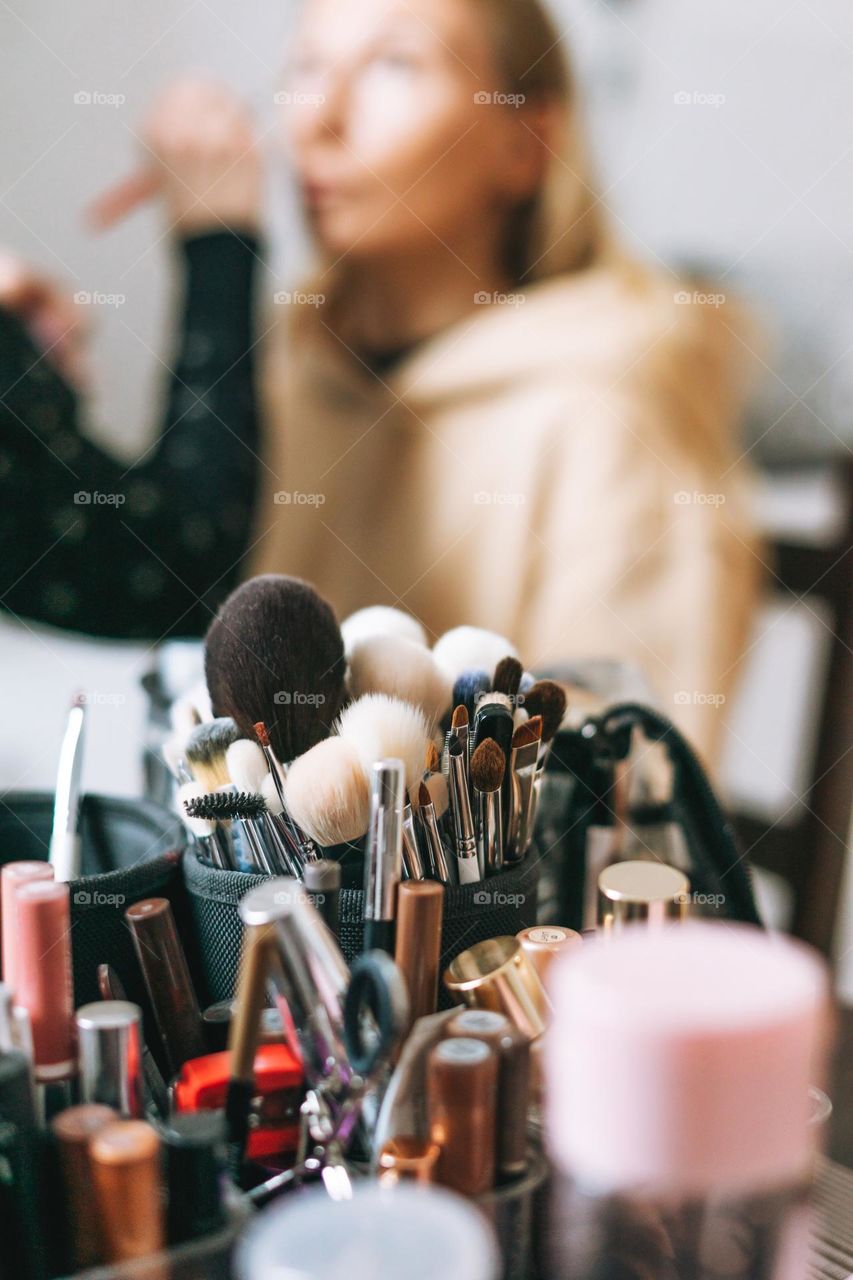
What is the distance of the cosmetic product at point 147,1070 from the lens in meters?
0.28

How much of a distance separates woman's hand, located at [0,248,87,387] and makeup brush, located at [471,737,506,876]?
25.0 inches

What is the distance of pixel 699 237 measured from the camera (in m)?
0.97

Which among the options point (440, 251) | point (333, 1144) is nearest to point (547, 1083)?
point (333, 1144)

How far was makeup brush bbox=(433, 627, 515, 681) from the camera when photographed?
0.35m

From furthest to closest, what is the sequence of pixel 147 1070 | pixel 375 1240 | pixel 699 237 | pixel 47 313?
1. pixel 699 237
2. pixel 47 313
3. pixel 147 1070
4. pixel 375 1240

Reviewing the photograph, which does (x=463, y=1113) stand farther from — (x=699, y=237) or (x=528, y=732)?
(x=699, y=237)

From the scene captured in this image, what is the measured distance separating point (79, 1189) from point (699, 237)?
0.93 m

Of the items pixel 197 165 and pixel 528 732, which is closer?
pixel 528 732

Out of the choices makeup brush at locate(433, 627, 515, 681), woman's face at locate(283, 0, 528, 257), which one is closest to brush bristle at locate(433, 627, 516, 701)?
makeup brush at locate(433, 627, 515, 681)

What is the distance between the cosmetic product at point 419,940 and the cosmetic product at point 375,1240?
73 mm

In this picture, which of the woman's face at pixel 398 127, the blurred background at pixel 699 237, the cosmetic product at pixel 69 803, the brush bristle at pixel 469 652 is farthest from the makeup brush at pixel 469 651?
the woman's face at pixel 398 127

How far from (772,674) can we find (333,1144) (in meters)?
0.84

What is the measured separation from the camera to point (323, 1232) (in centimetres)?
20

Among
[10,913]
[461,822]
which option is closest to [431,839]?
→ [461,822]
